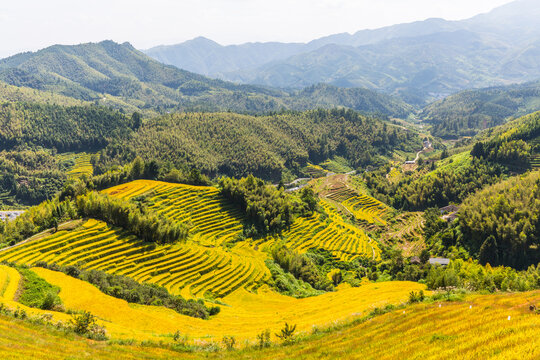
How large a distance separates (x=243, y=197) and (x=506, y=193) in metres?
85.9

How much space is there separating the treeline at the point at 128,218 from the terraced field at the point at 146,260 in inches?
81.0

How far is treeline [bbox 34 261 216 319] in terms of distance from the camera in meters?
39.6

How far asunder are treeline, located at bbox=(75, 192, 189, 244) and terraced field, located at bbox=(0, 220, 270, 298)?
81.0 inches

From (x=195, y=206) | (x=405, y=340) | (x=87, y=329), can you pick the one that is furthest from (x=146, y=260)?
(x=405, y=340)

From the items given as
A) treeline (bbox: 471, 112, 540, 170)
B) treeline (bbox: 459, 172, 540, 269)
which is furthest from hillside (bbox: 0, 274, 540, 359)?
treeline (bbox: 471, 112, 540, 170)

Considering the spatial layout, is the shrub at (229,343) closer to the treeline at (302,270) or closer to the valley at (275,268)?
the valley at (275,268)

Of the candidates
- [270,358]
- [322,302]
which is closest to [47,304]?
[270,358]

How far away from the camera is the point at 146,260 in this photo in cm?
5659

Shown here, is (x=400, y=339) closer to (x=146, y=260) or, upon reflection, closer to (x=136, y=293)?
(x=136, y=293)

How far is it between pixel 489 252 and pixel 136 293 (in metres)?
92.6

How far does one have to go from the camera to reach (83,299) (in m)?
35.6

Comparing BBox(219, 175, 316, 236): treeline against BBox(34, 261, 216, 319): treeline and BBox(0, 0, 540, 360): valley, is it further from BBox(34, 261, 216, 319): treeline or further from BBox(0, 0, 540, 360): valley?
BBox(34, 261, 216, 319): treeline

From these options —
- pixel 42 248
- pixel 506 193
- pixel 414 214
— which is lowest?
pixel 414 214

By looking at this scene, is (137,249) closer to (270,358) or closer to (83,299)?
(83,299)
